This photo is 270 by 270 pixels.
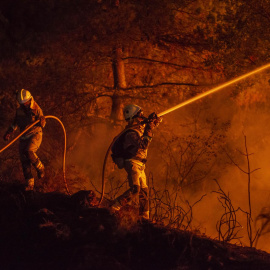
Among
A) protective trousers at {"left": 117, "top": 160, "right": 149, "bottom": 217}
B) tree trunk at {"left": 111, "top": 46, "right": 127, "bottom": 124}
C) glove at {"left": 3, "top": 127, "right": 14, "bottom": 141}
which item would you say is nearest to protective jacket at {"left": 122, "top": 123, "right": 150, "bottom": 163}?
protective trousers at {"left": 117, "top": 160, "right": 149, "bottom": 217}

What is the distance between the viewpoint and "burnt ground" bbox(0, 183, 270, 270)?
177 inches

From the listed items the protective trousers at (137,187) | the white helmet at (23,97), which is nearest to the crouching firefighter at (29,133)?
the white helmet at (23,97)

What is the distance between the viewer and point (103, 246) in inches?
187

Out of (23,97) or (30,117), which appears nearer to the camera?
Answer: (23,97)

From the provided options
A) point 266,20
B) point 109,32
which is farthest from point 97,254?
point 109,32

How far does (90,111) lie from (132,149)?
596 cm

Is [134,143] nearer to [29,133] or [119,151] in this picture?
[119,151]

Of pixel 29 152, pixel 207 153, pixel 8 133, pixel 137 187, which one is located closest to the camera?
pixel 137 187

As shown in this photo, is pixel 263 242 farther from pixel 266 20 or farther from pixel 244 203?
pixel 266 20

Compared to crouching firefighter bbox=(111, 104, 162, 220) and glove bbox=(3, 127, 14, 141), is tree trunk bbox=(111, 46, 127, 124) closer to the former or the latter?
glove bbox=(3, 127, 14, 141)

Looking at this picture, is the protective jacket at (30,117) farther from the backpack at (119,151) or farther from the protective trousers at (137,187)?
the protective trousers at (137,187)

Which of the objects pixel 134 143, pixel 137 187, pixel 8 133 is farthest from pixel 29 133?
pixel 137 187

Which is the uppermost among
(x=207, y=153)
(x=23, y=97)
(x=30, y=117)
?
(x=207, y=153)

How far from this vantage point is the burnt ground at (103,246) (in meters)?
4.49
